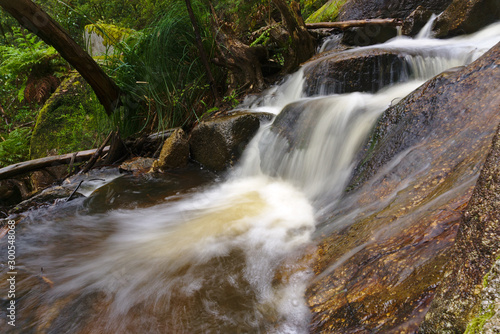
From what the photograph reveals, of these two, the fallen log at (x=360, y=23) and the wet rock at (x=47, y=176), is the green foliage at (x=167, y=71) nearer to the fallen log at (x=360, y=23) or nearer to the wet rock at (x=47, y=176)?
the wet rock at (x=47, y=176)

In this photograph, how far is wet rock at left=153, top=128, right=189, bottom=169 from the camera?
4.27 m

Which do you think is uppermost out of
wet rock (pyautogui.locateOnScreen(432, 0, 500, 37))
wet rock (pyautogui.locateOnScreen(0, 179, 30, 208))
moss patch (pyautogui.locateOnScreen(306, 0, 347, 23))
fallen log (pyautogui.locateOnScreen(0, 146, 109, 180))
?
moss patch (pyautogui.locateOnScreen(306, 0, 347, 23))

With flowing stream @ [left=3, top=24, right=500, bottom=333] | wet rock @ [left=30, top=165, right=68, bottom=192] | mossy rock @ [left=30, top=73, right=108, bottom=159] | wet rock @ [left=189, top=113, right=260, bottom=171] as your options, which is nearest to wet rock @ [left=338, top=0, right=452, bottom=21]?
flowing stream @ [left=3, top=24, right=500, bottom=333]

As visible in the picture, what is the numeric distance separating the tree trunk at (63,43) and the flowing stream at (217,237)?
2.01 metres

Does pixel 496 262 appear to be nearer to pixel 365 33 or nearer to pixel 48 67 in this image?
pixel 365 33

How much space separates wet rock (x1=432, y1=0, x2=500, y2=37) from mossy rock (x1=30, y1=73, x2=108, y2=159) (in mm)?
6728

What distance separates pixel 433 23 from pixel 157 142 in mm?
5379

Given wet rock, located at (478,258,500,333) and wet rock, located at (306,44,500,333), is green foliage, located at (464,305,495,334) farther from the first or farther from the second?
wet rock, located at (306,44,500,333)

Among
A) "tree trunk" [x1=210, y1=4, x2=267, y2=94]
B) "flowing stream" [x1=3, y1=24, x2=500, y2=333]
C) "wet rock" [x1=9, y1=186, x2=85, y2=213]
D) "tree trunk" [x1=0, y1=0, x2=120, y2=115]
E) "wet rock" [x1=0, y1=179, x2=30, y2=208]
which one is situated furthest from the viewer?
"wet rock" [x1=0, y1=179, x2=30, y2=208]

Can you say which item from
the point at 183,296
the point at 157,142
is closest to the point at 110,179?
the point at 157,142

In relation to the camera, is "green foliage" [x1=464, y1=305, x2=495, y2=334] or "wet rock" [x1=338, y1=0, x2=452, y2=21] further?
"wet rock" [x1=338, y1=0, x2=452, y2=21]

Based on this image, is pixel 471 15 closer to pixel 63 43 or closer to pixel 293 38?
pixel 293 38

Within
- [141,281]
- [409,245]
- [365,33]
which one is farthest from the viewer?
[365,33]

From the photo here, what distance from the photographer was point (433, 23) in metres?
5.22
